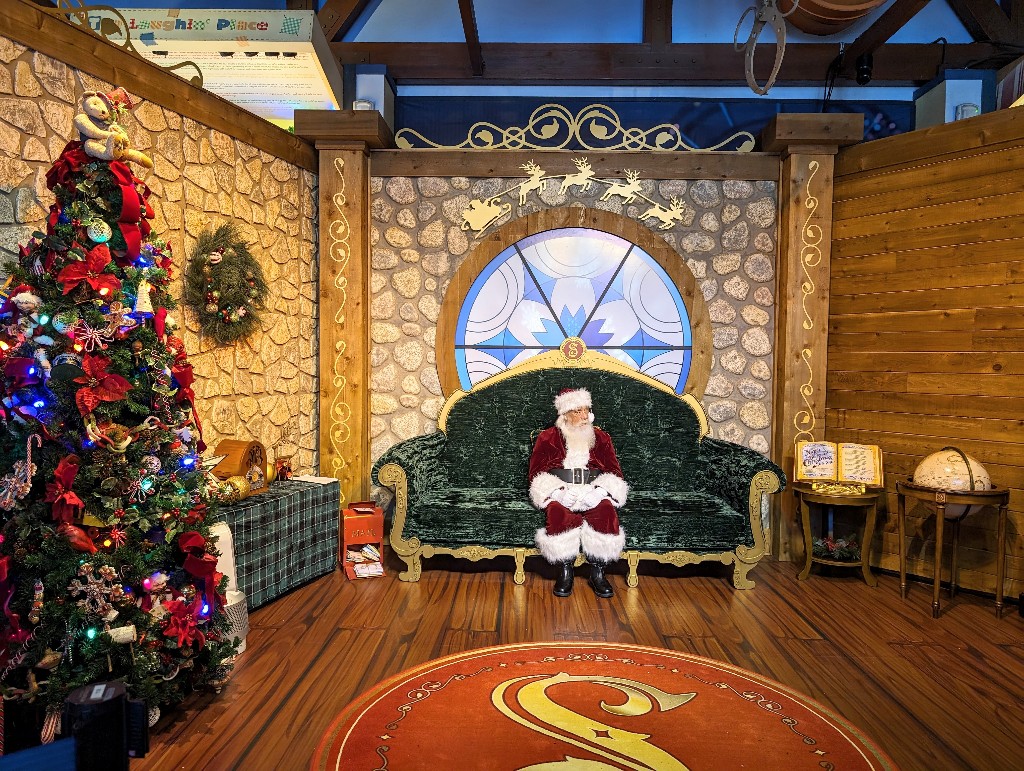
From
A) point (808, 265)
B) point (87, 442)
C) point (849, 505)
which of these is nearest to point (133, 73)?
point (87, 442)

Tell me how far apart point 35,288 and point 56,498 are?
668 mm

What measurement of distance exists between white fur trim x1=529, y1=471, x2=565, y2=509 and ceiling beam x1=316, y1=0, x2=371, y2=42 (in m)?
3.49

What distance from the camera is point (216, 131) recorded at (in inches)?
147

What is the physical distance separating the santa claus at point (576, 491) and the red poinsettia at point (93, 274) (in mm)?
2465

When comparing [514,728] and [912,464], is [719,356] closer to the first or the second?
[912,464]

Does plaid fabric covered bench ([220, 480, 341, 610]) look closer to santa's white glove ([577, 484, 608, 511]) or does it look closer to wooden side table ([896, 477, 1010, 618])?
santa's white glove ([577, 484, 608, 511])

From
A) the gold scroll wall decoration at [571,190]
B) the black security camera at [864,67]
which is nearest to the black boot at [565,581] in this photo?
the gold scroll wall decoration at [571,190]

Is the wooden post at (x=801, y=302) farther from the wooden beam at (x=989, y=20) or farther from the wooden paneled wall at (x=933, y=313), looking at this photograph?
the wooden beam at (x=989, y=20)

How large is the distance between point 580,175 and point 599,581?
2720 mm

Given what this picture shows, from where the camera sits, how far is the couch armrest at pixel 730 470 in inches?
153

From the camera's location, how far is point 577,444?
413 cm

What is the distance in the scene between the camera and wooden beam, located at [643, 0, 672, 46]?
4773mm

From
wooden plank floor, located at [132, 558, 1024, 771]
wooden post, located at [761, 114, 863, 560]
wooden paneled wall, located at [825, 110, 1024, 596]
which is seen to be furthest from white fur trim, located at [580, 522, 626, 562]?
wooden paneled wall, located at [825, 110, 1024, 596]

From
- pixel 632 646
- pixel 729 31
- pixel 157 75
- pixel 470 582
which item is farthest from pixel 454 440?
pixel 729 31
